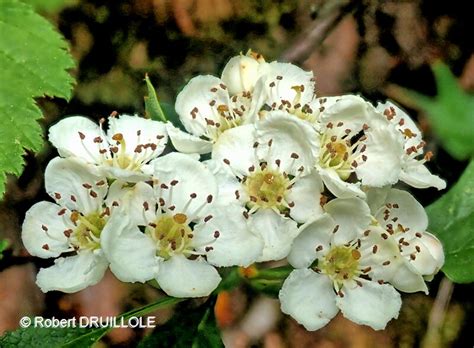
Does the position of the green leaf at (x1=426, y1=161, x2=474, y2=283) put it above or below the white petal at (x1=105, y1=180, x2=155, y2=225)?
below

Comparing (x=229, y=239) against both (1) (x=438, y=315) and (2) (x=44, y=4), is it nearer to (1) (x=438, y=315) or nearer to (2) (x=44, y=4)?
(2) (x=44, y=4)

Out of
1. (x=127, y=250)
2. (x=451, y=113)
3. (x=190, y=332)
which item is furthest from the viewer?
(x=451, y=113)

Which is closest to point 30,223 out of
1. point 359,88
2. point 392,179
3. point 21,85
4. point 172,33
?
point 21,85

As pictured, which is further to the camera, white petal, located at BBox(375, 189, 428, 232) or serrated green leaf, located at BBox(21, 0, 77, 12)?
serrated green leaf, located at BBox(21, 0, 77, 12)

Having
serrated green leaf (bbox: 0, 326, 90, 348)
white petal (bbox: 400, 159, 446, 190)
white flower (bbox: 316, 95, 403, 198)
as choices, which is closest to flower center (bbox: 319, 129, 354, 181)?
white flower (bbox: 316, 95, 403, 198)

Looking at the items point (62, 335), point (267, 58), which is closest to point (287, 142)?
point (62, 335)

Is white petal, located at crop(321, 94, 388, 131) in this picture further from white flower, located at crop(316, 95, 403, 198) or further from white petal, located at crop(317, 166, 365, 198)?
white petal, located at crop(317, 166, 365, 198)
